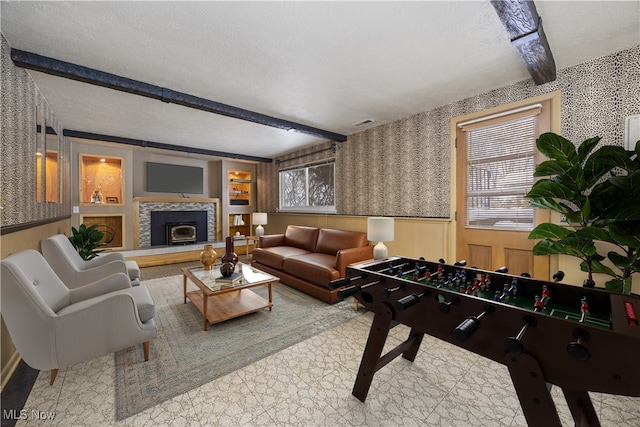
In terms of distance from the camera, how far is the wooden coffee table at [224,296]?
2535 mm

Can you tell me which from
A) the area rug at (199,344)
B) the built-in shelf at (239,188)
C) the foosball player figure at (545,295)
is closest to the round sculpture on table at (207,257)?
the area rug at (199,344)

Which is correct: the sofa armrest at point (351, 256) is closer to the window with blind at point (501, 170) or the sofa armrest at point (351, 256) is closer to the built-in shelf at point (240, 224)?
the window with blind at point (501, 170)

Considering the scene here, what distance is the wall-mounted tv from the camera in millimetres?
5730

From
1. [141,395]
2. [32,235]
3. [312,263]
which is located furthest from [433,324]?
[32,235]

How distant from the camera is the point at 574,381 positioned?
0.94m

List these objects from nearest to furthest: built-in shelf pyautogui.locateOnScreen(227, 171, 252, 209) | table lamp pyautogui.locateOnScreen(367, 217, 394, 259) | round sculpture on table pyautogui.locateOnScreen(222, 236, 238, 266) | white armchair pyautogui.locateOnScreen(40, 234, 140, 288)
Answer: white armchair pyautogui.locateOnScreen(40, 234, 140, 288) → round sculpture on table pyautogui.locateOnScreen(222, 236, 238, 266) → table lamp pyautogui.locateOnScreen(367, 217, 394, 259) → built-in shelf pyautogui.locateOnScreen(227, 171, 252, 209)

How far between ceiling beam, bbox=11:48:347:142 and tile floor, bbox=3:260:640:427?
2.46 meters

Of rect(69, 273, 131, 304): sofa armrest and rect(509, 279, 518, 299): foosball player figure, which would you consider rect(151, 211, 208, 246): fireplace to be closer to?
rect(69, 273, 131, 304): sofa armrest

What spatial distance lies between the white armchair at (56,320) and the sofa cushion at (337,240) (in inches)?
101

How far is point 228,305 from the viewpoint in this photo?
281cm

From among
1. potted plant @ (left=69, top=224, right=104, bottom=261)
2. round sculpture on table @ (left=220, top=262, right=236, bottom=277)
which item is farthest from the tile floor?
potted plant @ (left=69, top=224, right=104, bottom=261)

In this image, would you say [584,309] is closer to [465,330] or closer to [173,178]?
[465,330]

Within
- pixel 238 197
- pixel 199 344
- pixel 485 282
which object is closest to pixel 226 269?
pixel 199 344

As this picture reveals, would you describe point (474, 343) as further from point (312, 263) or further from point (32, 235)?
point (32, 235)
